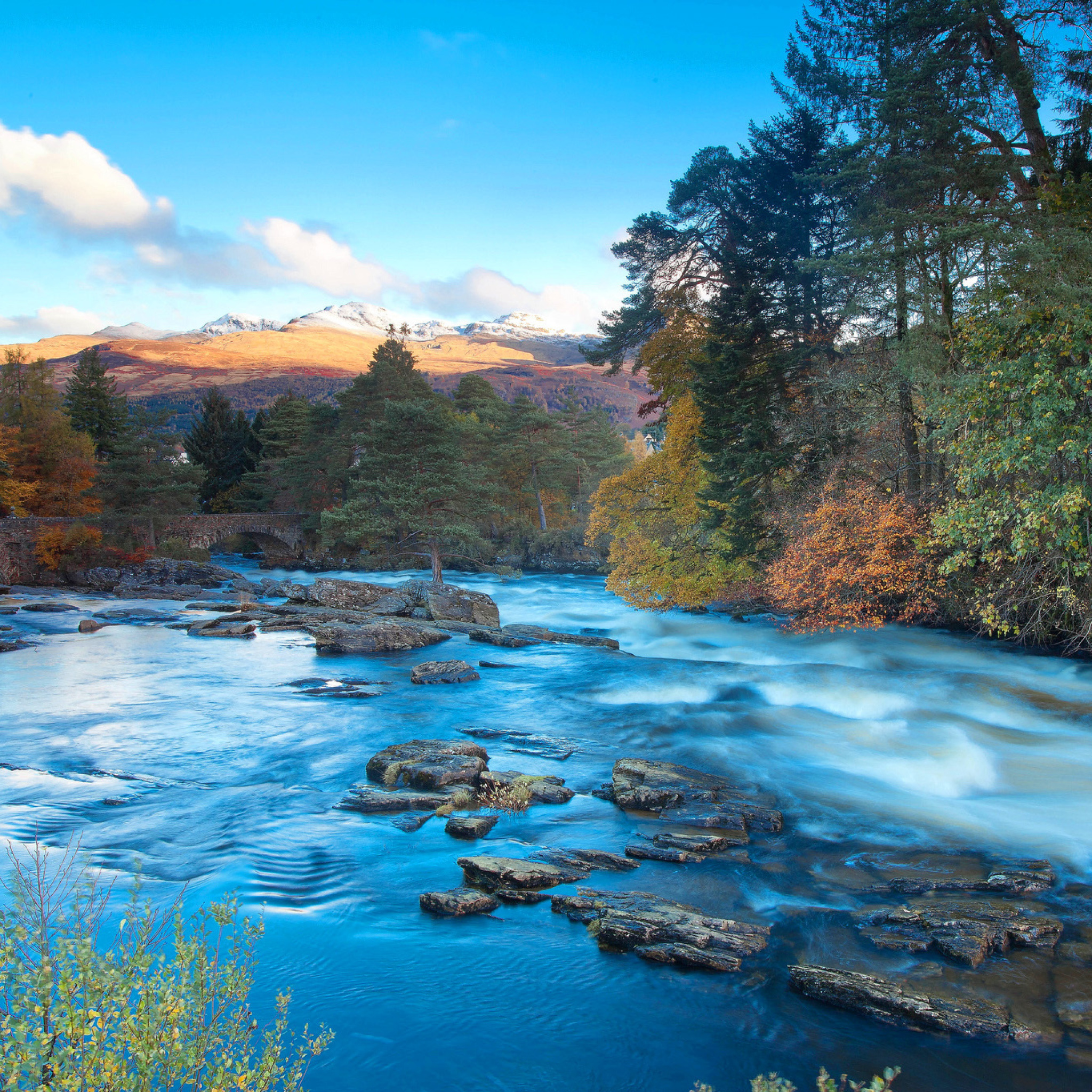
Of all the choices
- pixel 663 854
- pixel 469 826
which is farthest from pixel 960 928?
pixel 469 826

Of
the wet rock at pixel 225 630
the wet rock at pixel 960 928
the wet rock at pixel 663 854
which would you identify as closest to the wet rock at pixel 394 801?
the wet rock at pixel 663 854

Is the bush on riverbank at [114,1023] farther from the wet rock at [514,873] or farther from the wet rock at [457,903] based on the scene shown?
the wet rock at [514,873]

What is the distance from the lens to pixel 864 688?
17.1m

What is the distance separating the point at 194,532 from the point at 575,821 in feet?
155

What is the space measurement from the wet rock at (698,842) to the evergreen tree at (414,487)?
2346cm

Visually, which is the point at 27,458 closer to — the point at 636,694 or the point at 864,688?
the point at 636,694

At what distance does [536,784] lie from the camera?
11.3 metres

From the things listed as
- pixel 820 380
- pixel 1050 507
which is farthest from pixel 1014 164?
pixel 1050 507

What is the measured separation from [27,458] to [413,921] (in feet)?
167

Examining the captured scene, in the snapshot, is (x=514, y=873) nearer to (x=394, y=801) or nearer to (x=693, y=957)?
(x=693, y=957)

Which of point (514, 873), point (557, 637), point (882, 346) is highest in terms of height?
point (882, 346)

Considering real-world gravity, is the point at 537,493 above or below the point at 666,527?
above

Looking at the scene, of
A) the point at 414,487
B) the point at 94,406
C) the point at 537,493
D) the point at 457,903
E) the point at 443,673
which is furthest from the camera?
the point at 94,406

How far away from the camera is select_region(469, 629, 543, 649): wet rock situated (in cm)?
2436
